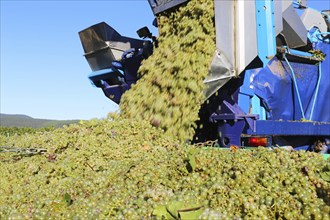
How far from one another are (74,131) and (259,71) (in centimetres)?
207

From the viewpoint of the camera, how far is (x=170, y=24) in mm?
4430

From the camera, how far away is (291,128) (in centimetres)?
446

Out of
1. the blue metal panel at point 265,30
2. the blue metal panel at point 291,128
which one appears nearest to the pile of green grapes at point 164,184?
the blue metal panel at point 291,128

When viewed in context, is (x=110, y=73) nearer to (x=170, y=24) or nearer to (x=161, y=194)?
(x=170, y=24)

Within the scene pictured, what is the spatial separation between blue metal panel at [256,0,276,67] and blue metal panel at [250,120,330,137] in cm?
68

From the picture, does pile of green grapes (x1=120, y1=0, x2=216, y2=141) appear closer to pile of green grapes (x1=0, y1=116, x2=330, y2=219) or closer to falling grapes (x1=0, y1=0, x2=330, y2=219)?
falling grapes (x1=0, y1=0, x2=330, y2=219)

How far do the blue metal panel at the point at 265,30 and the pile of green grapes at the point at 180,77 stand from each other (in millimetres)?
430

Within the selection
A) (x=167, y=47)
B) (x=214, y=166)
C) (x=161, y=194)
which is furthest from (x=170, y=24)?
(x=161, y=194)

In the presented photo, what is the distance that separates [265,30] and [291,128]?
127 centimetres

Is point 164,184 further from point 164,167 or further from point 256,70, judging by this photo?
point 256,70

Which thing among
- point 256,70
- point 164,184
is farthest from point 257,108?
point 164,184

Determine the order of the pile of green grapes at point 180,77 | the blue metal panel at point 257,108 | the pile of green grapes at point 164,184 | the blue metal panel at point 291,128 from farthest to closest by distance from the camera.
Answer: the blue metal panel at point 257,108 < the blue metal panel at point 291,128 < the pile of green grapes at point 180,77 < the pile of green grapes at point 164,184

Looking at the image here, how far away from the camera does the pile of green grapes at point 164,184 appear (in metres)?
1.91

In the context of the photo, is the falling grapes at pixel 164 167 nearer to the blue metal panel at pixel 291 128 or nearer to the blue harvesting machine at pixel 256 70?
the blue harvesting machine at pixel 256 70
